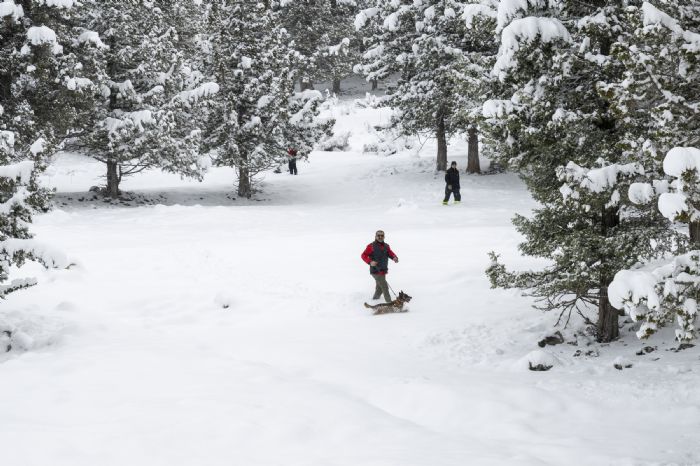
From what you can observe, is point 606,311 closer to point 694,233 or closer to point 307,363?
point 694,233

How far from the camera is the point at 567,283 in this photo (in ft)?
28.3

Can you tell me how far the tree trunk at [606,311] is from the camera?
30.0 feet

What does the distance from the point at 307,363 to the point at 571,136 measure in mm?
5155

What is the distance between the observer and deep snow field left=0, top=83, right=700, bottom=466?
20.1 ft

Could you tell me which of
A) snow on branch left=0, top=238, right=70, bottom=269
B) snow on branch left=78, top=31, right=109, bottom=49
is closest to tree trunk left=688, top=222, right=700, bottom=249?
snow on branch left=0, top=238, right=70, bottom=269

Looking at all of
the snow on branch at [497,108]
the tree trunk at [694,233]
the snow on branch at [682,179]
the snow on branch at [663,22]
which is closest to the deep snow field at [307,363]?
the tree trunk at [694,233]

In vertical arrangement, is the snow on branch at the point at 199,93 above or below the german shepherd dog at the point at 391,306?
above

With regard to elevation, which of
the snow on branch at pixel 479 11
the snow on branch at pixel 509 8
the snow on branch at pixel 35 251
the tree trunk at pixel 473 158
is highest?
the snow on branch at pixel 479 11

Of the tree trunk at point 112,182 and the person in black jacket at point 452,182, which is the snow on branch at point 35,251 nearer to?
the person in black jacket at point 452,182

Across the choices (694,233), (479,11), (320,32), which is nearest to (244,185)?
(479,11)

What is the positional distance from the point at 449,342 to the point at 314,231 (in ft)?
30.0

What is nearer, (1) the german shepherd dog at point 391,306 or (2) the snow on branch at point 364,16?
(1) the german shepherd dog at point 391,306

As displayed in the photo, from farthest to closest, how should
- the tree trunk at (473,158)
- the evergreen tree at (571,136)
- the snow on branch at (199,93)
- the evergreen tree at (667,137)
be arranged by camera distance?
1. the tree trunk at (473,158)
2. the snow on branch at (199,93)
3. the evergreen tree at (571,136)
4. the evergreen tree at (667,137)

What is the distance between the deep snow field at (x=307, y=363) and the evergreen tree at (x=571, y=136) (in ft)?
5.49
